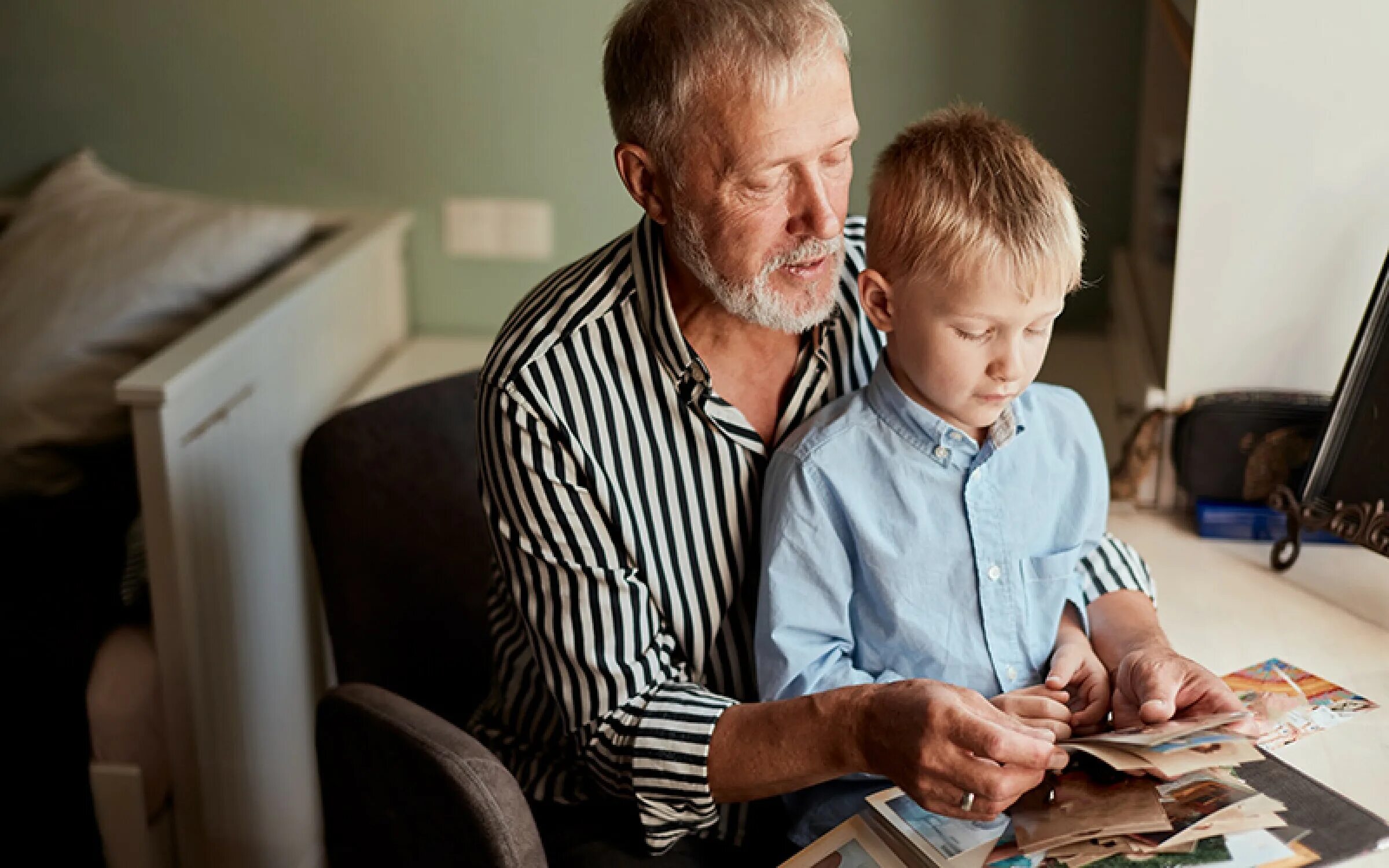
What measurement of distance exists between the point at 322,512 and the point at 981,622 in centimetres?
74

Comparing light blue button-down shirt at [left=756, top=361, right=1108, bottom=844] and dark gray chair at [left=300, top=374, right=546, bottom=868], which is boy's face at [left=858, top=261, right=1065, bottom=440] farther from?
dark gray chair at [left=300, top=374, right=546, bottom=868]

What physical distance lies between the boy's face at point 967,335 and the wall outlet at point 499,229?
1233 millimetres

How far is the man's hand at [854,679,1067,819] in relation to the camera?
96 cm

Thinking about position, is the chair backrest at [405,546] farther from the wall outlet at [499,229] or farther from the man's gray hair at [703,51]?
the wall outlet at [499,229]

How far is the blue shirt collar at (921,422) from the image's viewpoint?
1.15 meters

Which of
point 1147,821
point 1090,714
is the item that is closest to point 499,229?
point 1090,714

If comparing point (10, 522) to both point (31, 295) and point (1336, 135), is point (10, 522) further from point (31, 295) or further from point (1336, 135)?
point (1336, 135)

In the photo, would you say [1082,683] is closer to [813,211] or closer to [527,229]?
[813,211]

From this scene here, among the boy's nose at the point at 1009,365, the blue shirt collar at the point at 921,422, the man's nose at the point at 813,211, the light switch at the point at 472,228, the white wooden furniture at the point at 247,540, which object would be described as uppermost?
the man's nose at the point at 813,211

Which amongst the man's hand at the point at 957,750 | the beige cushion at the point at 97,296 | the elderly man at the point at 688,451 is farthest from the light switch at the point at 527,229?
the man's hand at the point at 957,750

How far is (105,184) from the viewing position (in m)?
2.30

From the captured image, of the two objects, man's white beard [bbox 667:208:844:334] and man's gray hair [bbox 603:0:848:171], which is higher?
man's gray hair [bbox 603:0:848:171]

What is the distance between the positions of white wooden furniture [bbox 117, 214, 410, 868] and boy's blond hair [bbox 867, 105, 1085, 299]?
3.20ft

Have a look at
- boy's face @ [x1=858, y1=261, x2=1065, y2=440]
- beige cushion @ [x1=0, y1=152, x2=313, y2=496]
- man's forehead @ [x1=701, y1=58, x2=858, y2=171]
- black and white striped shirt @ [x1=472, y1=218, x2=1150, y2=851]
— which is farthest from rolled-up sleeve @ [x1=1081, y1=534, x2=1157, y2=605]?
beige cushion @ [x1=0, y1=152, x2=313, y2=496]
